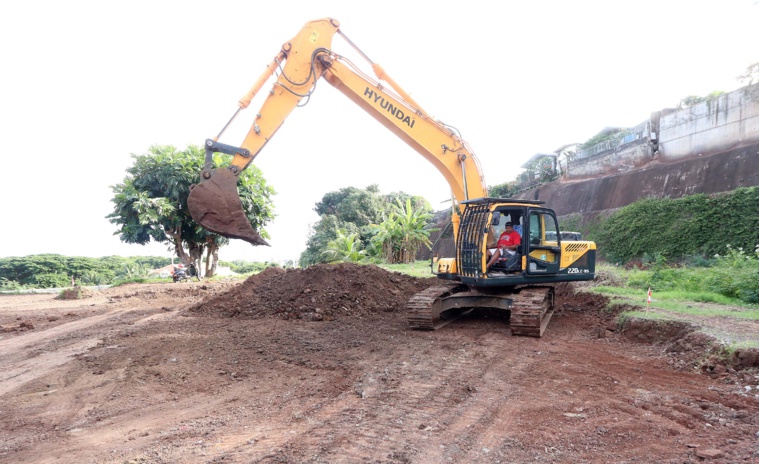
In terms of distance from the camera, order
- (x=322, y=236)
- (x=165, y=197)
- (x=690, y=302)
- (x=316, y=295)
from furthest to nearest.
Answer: (x=322, y=236) < (x=165, y=197) < (x=316, y=295) < (x=690, y=302)

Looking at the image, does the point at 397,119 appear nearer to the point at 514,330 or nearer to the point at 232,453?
the point at 514,330

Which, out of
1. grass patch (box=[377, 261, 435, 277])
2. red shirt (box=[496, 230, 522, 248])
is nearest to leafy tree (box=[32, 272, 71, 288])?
grass patch (box=[377, 261, 435, 277])

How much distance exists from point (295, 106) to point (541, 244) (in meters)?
5.13

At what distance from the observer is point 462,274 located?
8156mm

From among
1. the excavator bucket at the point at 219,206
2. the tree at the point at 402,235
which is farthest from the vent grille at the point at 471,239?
the tree at the point at 402,235

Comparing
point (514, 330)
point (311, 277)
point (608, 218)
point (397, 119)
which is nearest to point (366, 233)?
point (608, 218)

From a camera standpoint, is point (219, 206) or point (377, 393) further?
point (219, 206)

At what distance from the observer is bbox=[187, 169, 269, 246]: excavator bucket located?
24.2 ft

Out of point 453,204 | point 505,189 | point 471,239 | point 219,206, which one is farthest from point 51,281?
point 471,239

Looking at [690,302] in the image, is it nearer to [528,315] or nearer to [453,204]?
[528,315]

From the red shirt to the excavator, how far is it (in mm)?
94

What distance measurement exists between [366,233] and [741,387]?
79.4ft

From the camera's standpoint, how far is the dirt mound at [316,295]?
9617 millimetres

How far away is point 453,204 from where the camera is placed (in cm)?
941
